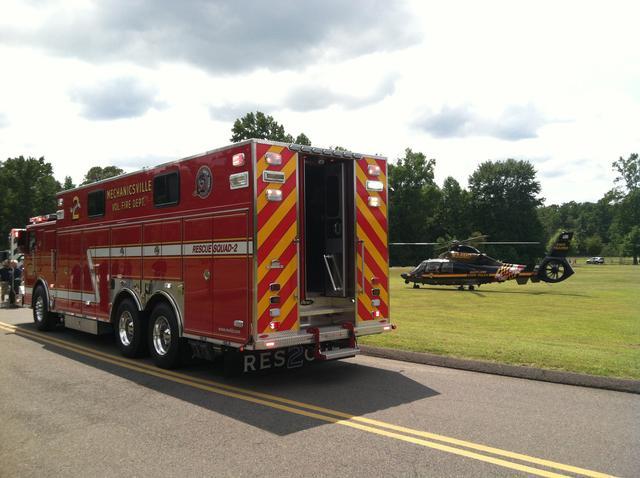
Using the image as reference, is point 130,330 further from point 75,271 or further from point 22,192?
point 22,192

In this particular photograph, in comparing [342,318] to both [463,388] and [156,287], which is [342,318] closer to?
[463,388]

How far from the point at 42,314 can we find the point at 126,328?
4.51 m

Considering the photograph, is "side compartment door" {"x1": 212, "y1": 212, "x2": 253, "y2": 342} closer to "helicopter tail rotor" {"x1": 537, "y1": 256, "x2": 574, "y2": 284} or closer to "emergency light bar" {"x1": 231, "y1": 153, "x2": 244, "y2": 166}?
"emergency light bar" {"x1": 231, "y1": 153, "x2": 244, "y2": 166}

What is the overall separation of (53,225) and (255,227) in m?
7.84

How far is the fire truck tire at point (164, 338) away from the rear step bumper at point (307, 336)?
192cm

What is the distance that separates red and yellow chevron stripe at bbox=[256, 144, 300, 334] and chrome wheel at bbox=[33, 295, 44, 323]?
27.8 feet

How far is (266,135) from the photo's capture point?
6091cm

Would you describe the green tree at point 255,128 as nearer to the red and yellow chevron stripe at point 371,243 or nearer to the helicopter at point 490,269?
the helicopter at point 490,269

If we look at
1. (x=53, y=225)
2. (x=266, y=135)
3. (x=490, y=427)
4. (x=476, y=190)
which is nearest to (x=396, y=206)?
(x=476, y=190)

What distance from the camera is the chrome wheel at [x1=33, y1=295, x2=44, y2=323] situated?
1265 centimetres

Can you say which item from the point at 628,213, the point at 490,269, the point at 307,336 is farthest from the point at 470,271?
the point at 628,213

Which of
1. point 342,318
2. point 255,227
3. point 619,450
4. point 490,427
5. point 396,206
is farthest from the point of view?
point 396,206

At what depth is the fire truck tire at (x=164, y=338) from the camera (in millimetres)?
8055

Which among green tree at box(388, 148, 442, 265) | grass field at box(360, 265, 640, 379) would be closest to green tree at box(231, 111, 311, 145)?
green tree at box(388, 148, 442, 265)
